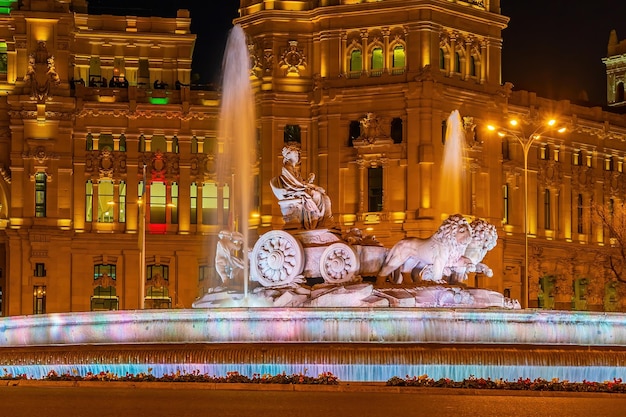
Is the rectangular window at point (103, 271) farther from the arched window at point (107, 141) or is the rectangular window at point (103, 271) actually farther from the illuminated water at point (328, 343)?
the illuminated water at point (328, 343)

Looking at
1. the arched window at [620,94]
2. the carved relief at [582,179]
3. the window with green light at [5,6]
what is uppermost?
the window with green light at [5,6]

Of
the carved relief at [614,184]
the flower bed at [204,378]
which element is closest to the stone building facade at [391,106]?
the carved relief at [614,184]

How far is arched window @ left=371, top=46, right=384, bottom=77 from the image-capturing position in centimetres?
9938

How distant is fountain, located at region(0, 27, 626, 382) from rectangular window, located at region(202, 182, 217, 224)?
2156 inches

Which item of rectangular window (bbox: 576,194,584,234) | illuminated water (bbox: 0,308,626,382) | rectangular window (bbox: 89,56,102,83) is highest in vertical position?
rectangular window (bbox: 89,56,102,83)

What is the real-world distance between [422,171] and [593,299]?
2107 centimetres

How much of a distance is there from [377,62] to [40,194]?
22.4 meters

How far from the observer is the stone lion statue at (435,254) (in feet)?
162

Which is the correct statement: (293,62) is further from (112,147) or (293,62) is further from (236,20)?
(112,147)

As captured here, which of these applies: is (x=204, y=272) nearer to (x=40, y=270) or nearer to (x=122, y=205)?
(x=122, y=205)

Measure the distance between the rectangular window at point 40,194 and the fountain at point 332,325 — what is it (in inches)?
2041

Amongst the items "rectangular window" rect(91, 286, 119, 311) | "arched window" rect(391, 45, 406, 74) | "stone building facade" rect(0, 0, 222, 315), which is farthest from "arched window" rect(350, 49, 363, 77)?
"rectangular window" rect(91, 286, 119, 311)

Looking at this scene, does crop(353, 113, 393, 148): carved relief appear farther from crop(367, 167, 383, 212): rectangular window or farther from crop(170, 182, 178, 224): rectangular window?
crop(170, 182, 178, 224): rectangular window

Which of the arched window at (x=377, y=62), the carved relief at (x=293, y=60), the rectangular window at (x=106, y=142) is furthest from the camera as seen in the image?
the rectangular window at (x=106, y=142)
